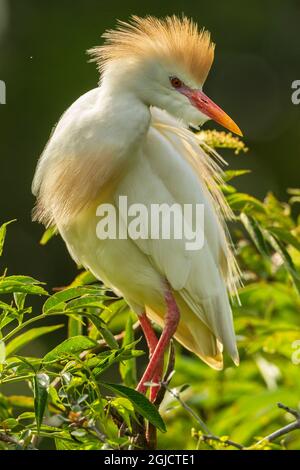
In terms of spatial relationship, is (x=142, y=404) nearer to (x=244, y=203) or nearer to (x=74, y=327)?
(x=74, y=327)

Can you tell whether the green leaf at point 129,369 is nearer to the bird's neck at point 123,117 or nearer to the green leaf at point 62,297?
the bird's neck at point 123,117

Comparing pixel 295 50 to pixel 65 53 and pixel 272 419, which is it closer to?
pixel 65 53

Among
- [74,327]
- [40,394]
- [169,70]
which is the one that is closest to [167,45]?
[169,70]

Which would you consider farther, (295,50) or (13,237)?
(295,50)

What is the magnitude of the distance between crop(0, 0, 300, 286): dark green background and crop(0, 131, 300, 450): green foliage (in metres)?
2.24

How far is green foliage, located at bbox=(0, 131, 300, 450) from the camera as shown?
5.13ft

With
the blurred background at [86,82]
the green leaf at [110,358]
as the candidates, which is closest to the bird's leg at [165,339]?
the green leaf at [110,358]

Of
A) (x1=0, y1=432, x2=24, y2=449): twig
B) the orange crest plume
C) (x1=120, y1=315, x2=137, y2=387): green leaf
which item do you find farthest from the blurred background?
(x1=0, y1=432, x2=24, y2=449): twig

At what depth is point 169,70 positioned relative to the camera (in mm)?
2352

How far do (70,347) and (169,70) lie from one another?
0.96 m

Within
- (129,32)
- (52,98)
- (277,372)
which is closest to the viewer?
(129,32)
